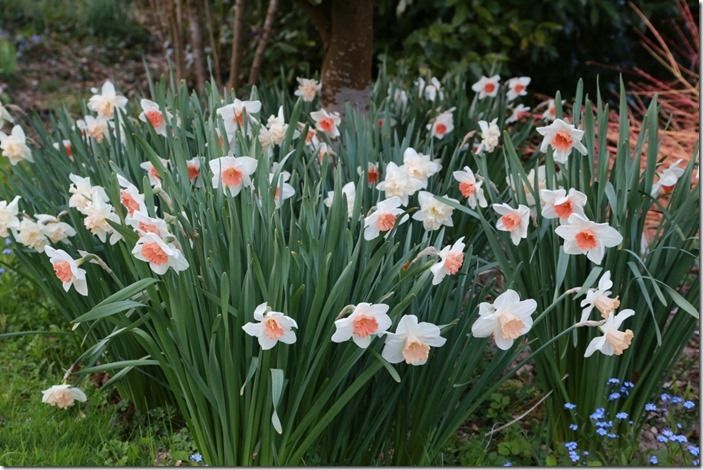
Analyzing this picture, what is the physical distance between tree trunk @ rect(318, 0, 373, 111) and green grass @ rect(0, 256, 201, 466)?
1516mm

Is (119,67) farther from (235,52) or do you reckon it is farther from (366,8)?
(366,8)

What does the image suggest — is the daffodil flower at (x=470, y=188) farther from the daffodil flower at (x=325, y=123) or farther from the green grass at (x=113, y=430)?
the daffodil flower at (x=325, y=123)

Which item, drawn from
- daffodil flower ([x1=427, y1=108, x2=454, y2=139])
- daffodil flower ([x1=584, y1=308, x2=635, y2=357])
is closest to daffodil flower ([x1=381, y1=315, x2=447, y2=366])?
daffodil flower ([x1=584, y1=308, x2=635, y2=357])

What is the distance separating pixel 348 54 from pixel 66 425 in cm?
196

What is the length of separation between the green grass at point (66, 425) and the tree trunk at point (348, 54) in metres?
1.52

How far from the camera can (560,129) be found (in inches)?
80.8

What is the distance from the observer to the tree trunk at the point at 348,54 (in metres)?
3.54

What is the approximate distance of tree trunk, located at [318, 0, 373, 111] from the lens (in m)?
3.54

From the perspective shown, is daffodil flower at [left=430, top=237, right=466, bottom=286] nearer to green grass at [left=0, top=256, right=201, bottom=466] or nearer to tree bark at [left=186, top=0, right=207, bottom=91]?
green grass at [left=0, top=256, right=201, bottom=466]

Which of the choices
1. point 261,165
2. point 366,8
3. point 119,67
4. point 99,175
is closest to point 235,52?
point 366,8

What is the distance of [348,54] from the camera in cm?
357

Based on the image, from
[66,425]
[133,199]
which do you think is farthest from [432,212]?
[66,425]

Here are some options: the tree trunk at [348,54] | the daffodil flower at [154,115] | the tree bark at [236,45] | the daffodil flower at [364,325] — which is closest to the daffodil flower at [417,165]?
the daffodil flower at [364,325]

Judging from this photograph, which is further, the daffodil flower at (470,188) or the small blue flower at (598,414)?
the daffodil flower at (470,188)
